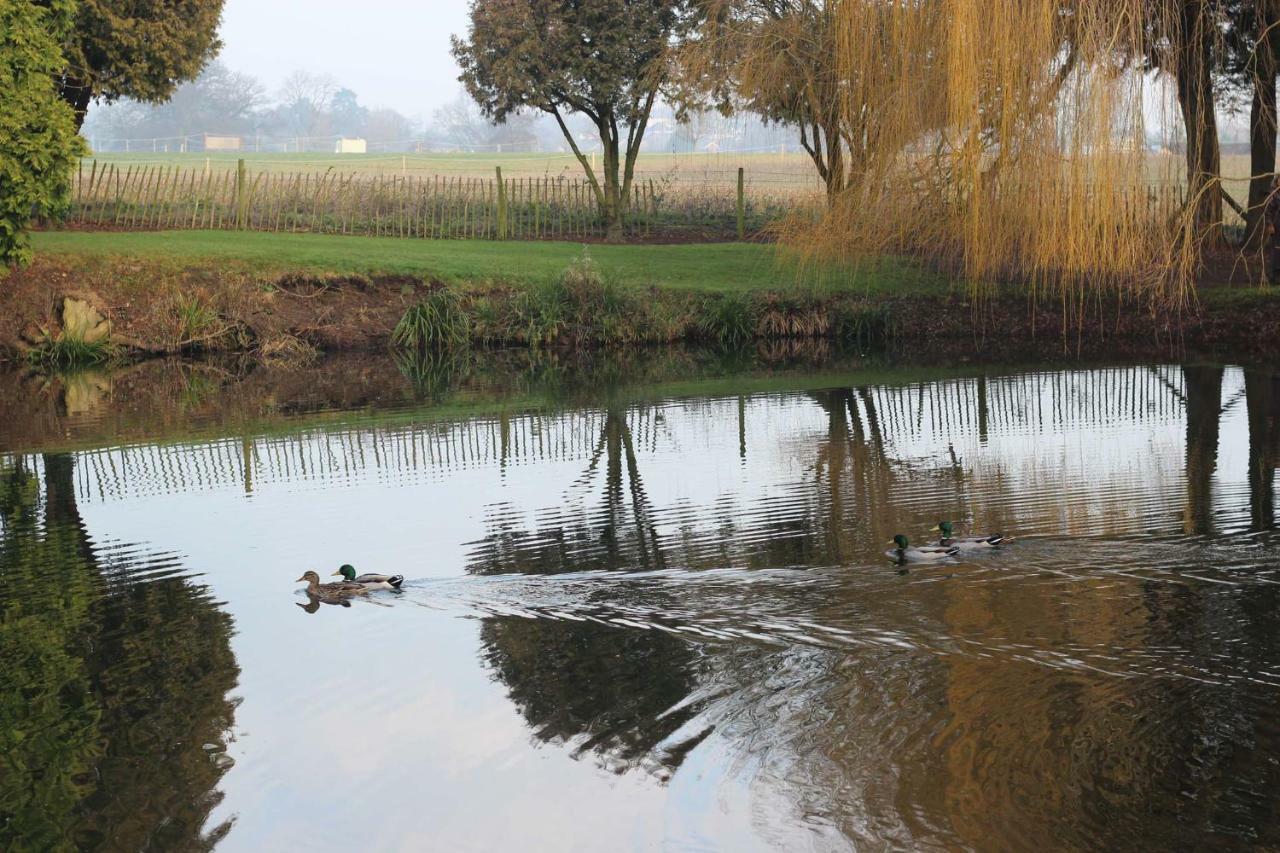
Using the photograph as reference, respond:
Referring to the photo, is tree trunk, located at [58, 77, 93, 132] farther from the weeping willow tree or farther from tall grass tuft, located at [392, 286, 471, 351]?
the weeping willow tree

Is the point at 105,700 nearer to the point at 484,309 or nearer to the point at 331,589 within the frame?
the point at 331,589

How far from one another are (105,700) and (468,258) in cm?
2333

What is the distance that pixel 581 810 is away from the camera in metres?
6.11

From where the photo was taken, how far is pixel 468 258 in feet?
99.9

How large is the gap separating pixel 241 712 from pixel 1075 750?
13.1ft

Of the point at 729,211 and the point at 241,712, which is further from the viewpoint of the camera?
the point at 729,211

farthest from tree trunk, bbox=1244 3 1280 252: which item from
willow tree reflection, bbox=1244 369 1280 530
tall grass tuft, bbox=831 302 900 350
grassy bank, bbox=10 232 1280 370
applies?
tall grass tuft, bbox=831 302 900 350

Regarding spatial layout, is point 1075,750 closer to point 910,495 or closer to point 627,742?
point 627,742

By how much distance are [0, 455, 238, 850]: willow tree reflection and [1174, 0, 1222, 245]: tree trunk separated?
9.70 metres

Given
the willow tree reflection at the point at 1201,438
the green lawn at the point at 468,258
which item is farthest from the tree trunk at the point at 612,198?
the willow tree reflection at the point at 1201,438

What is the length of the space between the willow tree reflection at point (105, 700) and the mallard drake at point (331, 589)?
2.05 ft

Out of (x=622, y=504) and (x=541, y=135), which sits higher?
(x=541, y=135)

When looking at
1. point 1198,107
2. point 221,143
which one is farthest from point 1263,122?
point 221,143

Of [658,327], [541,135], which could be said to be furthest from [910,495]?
[541,135]
